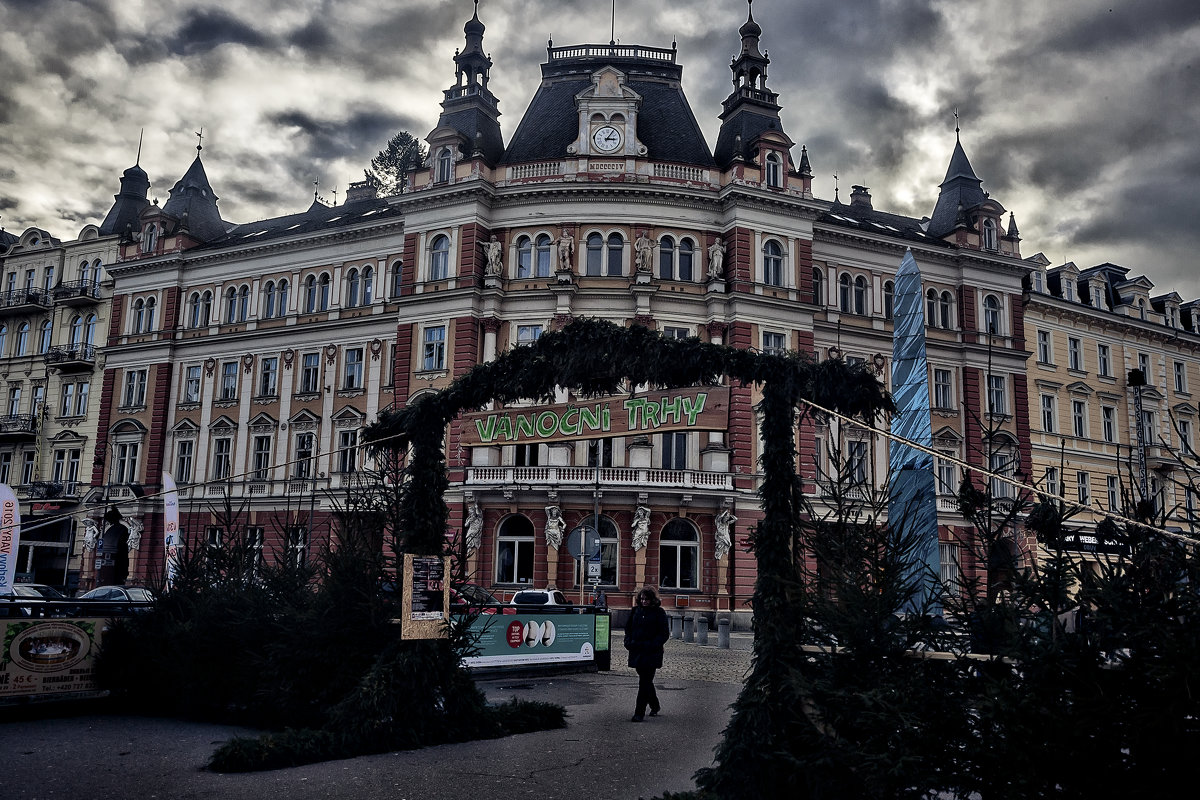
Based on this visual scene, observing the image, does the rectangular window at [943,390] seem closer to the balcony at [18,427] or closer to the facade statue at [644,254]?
the facade statue at [644,254]

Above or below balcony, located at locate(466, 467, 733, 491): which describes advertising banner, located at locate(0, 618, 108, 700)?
below

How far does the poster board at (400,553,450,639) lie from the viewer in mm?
11102

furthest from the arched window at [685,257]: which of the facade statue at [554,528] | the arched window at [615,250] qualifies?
the facade statue at [554,528]

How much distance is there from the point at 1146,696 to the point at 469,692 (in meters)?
7.91

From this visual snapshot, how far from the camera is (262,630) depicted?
12500 millimetres

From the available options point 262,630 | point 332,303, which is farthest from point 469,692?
point 332,303

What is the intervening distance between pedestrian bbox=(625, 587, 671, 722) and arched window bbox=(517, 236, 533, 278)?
79.4ft

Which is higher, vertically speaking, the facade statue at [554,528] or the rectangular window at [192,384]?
the rectangular window at [192,384]

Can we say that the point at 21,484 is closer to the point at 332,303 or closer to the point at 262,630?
the point at 332,303

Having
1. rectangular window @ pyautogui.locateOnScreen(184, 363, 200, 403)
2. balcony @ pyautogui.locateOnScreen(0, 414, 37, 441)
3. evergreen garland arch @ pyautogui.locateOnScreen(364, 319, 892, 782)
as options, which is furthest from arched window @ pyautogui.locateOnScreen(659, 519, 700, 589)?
balcony @ pyautogui.locateOnScreen(0, 414, 37, 441)

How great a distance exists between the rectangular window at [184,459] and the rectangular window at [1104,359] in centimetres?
4421

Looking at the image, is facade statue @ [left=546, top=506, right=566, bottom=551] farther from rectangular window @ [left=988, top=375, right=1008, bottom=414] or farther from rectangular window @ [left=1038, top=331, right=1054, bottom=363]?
rectangular window @ [left=1038, top=331, right=1054, bottom=363]

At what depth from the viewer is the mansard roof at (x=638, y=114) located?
37.6m

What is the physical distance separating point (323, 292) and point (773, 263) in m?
19.7
